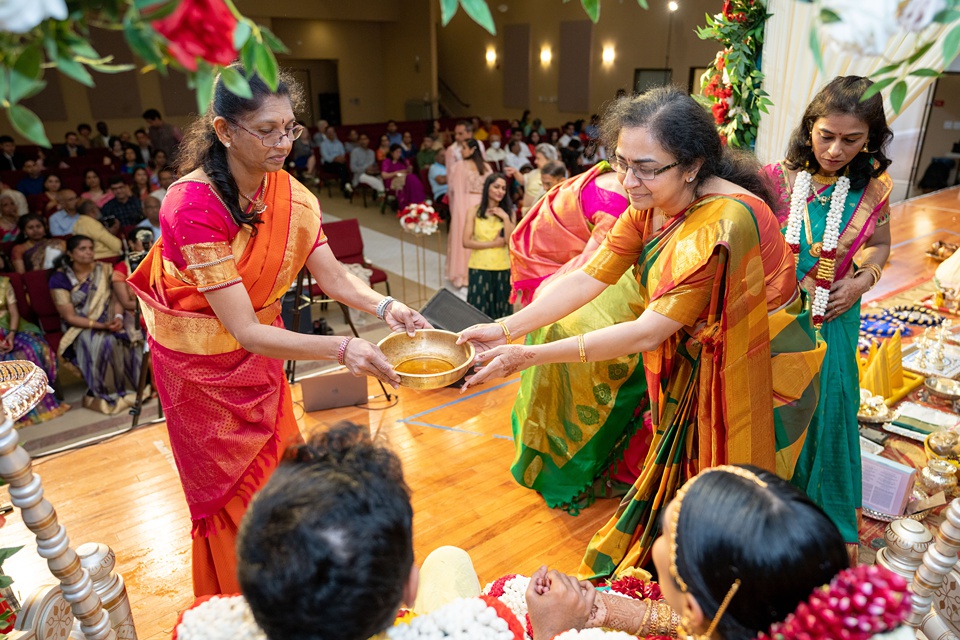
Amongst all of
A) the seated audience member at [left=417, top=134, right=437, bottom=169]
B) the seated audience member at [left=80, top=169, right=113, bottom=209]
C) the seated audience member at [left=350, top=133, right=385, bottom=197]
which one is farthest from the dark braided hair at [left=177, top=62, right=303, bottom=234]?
the seated audience member at [left=350, top=133, right=385, bottom=197]

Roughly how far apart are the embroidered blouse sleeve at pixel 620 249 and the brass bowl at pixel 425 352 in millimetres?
526

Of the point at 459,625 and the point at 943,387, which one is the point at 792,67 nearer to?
the point at 943,387

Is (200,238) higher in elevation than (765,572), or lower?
higher

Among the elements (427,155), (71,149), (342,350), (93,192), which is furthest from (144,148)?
(342,350)

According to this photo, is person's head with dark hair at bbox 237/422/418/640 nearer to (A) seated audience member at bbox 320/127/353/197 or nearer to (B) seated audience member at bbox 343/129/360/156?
(A) seated audience member at bbox 320/127/353/197

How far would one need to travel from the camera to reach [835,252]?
2.47m

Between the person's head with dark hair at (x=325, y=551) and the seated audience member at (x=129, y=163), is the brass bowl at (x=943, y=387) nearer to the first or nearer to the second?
the person's head with dark hair at (x=325, y=551)

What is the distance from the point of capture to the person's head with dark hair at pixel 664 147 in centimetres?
182

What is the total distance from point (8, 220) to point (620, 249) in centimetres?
567

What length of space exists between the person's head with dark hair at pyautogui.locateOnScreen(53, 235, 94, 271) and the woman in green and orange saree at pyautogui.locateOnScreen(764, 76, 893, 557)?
4.21 metres

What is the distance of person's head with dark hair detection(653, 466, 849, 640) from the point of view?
100cm

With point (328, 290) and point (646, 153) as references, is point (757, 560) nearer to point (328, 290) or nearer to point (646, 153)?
point (646, 153)

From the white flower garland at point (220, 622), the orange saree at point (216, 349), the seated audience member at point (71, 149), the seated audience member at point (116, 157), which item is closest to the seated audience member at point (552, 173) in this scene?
the orange saree at point (216, 349)

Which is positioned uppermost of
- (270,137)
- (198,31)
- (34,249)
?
(198,31)
